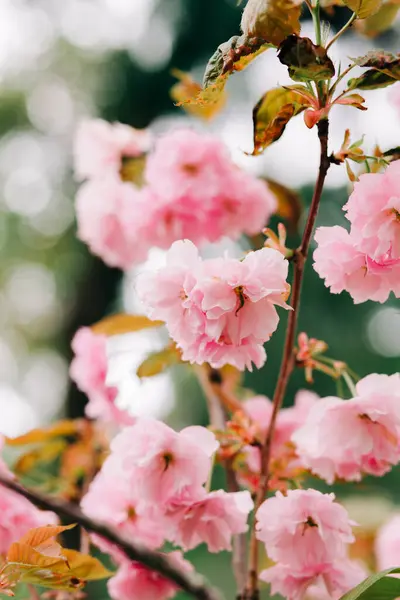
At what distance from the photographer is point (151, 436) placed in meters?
0.51

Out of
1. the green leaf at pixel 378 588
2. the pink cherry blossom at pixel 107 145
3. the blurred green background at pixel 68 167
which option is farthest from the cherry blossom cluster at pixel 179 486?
the blurred green background at pixel 68 167

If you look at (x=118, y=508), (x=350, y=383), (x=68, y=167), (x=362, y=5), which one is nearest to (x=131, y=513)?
Answer: (x=118, y=508)

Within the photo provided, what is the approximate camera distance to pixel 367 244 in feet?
1.34

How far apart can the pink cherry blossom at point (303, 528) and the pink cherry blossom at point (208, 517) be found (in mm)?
25

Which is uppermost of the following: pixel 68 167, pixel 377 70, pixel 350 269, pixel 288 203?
pixel 377 70

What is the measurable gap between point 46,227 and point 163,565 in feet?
11.9

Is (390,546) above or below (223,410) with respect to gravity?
below

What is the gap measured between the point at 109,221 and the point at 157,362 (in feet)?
0.82

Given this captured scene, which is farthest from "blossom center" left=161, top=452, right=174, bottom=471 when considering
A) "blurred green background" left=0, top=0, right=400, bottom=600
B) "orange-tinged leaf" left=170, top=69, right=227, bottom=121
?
"blurred green background" left=0, top=0, right=400, bottom=600

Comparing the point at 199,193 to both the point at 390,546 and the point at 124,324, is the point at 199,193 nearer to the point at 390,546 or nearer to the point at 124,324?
the point at 124,324

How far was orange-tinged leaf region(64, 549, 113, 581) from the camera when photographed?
0.45 m

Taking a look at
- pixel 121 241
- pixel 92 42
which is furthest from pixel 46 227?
pixel 121 241

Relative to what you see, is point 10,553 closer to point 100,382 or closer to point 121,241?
point 100,382

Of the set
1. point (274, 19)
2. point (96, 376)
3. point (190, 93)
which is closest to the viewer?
point (274, 19)
